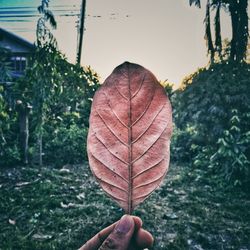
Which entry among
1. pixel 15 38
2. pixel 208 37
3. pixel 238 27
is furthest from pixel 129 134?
pixel 15 38

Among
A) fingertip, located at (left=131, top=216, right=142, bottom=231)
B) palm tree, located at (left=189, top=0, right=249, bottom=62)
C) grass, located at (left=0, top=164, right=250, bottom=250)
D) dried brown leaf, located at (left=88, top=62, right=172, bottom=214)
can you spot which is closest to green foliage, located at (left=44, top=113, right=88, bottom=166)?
grass, located at (left=0, top=164, right=250, bottom=250)

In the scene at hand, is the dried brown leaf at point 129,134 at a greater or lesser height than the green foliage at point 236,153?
greater

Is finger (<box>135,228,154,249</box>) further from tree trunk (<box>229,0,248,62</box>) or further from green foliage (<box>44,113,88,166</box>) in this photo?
tree trunk (<box>229,0,248,62</box>)

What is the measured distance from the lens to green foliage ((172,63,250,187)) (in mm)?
4055

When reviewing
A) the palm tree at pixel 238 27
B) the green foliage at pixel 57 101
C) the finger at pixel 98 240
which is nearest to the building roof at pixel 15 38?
the green foliage at pixel 57 101

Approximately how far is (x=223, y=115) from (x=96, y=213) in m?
2.59

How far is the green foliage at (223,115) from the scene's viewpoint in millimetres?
4055

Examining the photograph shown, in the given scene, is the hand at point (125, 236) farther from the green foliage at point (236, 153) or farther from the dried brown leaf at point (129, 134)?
the green foliage at point (236, 153)

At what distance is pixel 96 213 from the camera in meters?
3.11

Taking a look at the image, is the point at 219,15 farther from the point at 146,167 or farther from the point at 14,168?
the point at 146,167

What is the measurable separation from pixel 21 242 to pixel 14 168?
2494 millimetres

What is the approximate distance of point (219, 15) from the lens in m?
6.54

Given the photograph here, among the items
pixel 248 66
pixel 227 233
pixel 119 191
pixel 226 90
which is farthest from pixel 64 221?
pixel 248 66

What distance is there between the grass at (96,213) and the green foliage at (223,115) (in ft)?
1.22
